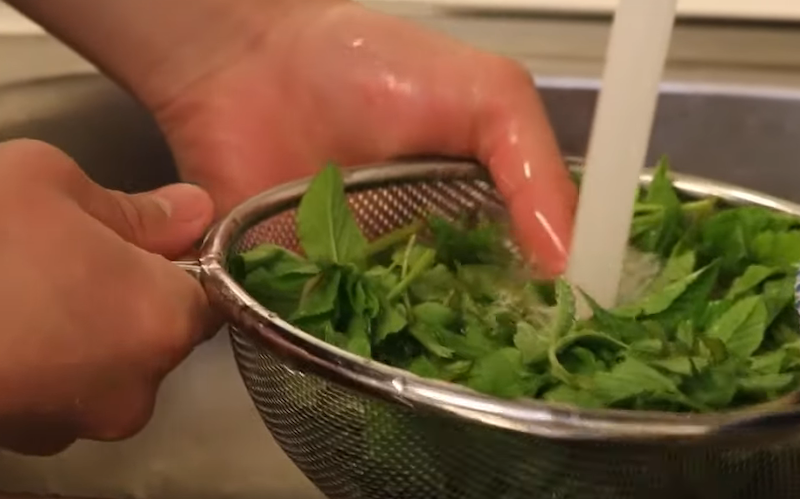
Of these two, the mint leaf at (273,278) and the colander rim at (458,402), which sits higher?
the colander rim at (458,402)

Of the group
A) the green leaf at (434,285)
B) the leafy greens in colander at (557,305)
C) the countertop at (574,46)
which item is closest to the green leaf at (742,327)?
the leafy greens in colander at (557,305)

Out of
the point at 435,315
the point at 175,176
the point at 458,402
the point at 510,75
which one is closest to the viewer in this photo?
the point at 458,402

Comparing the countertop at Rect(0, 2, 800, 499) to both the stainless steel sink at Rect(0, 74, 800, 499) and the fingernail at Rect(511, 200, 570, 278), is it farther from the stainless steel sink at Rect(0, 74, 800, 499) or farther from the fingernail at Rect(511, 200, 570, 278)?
the fingernail at Rect(511, 200, 570, 278)

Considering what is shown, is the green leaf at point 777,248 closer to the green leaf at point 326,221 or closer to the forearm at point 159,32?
the green leaf at point 326,221

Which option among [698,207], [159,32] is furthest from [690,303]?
[159,32]

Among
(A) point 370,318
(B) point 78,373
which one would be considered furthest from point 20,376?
(A) point 370,318

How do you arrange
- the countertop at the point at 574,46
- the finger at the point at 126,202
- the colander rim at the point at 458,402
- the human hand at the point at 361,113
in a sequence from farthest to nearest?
the countertop at the point at 574,46 → the human hand at the point at 361,113 → the finger at the point at 126,202 → the colander rim at the point at 458,402

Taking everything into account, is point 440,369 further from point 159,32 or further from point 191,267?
point 159,32
